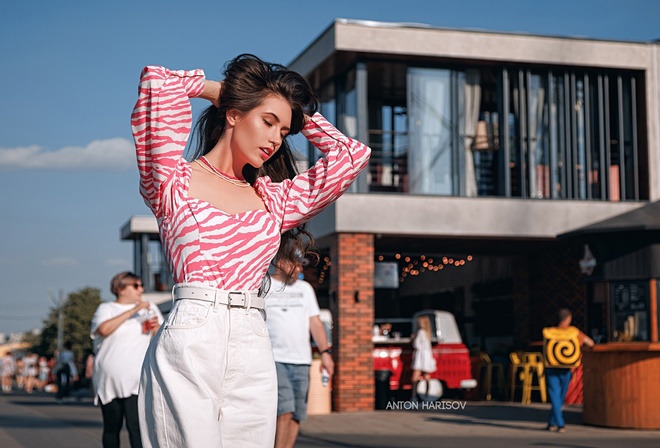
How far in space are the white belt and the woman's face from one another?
1.48 ft

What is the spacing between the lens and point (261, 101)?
128 inches

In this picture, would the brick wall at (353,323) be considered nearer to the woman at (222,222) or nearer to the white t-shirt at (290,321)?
the white t-shirt at (290,321)

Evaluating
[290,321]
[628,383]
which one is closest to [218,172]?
[290,321]

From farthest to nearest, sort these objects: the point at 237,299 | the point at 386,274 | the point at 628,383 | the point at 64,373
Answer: the point at 64,373 < the point at 386,274 < the point at 628,383 < the point at 237,299

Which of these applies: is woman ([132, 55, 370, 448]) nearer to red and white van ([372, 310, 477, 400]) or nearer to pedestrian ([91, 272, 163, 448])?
pedestrian ([91, 272, 163, 448])

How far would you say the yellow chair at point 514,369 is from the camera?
21647mm

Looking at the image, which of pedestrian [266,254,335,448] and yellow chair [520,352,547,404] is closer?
pedestrian [266,254,335,448]

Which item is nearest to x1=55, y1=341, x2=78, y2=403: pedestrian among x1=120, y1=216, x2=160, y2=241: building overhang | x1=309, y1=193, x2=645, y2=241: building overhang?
x1=309, y1=193, x2=645, y2=241: building overhang

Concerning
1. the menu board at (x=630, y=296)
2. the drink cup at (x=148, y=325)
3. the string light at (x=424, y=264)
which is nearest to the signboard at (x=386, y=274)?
the string light at (x=424, y=264)

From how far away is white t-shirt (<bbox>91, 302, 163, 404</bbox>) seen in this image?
8266 millimetres

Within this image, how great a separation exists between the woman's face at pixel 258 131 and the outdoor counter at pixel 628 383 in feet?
40.5

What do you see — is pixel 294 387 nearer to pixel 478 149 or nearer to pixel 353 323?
pixel 353 323

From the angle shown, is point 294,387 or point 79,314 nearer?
point 294,387

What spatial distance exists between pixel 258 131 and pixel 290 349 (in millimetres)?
5738
